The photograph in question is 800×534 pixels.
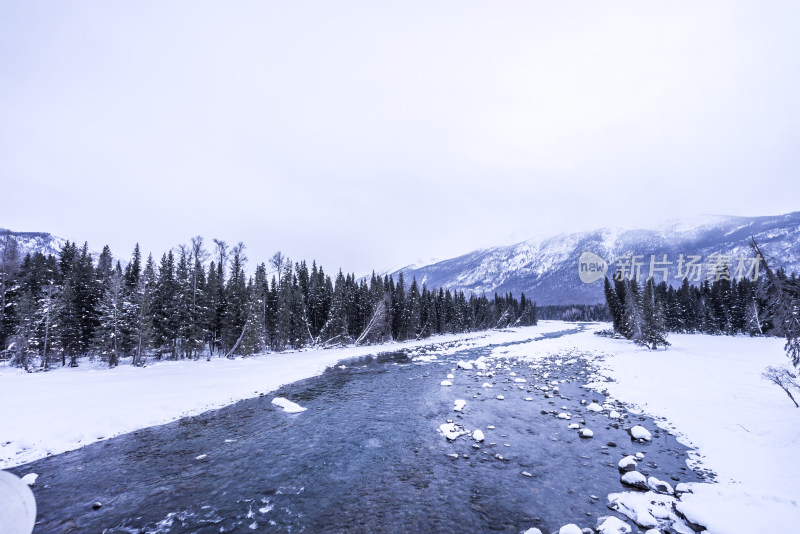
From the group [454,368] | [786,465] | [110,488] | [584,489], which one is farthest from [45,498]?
[454,368]

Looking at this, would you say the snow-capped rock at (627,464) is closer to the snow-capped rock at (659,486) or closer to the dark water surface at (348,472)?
the dark water surface at (348,472)

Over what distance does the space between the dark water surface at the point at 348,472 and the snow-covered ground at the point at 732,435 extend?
1.36m

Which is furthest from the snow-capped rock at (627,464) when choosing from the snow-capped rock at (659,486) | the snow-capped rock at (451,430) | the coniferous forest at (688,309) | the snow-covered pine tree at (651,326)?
the snow-covered pine tree at (651,326)

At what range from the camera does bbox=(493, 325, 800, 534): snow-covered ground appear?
8.90 metres

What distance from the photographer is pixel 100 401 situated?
21.8m

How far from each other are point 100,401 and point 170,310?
30.7m

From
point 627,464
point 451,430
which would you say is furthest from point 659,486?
point 451,430

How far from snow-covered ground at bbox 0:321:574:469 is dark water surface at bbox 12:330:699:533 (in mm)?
1620

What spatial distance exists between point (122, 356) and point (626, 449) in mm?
61356

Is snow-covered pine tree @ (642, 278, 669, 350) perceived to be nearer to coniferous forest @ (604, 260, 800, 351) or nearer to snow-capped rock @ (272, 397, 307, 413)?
coniferous forest @ (604, 260, 800, 351)

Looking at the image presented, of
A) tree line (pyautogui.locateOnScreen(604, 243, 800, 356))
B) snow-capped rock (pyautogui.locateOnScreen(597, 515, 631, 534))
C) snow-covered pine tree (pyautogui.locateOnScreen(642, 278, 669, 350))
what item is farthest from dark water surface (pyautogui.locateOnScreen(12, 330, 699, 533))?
tree line (pyautogui.locateOnScreen(604, 243, 800, 356))

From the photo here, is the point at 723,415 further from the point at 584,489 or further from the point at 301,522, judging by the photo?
the point at 301,522

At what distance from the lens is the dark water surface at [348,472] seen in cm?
985

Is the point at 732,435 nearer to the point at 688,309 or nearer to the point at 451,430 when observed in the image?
the point at 451,430
